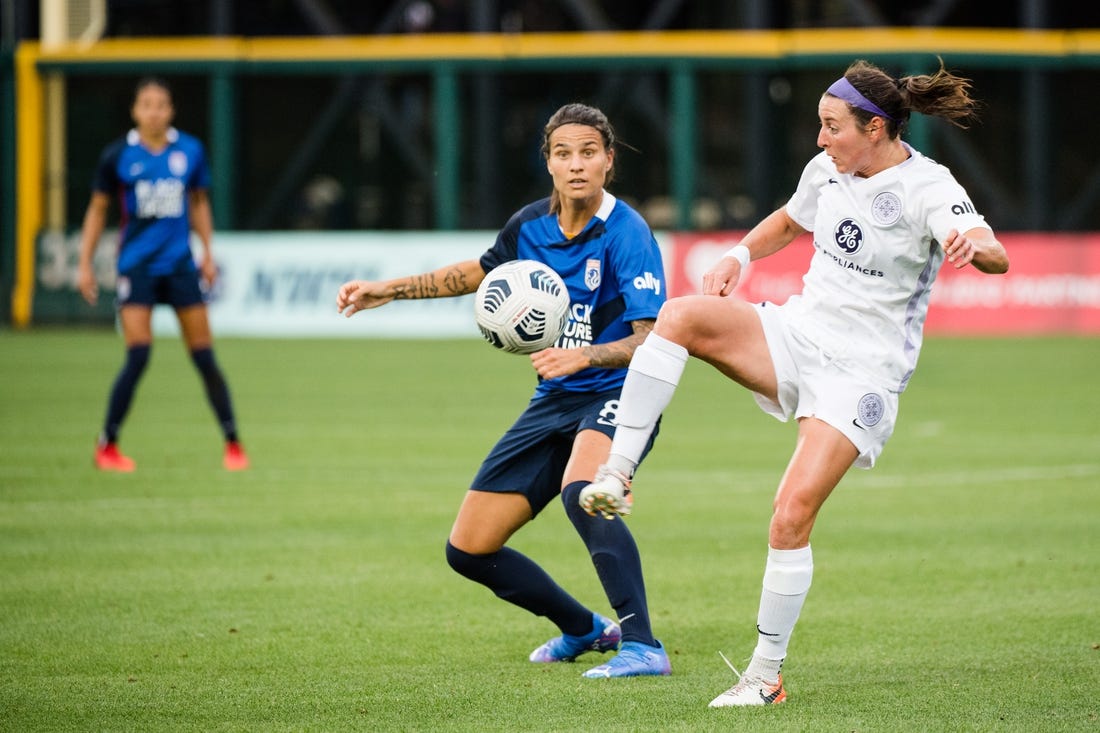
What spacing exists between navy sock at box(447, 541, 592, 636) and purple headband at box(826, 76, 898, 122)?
2.16 m

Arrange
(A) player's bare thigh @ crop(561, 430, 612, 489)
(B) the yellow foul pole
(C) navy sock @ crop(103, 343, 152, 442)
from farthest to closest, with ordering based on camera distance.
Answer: (B) the yellow foul pole
(C) navy sock @ crop(103, 343, 152, 442)
(A) player's bare thigh @ crop(561, 430, 612, 489)

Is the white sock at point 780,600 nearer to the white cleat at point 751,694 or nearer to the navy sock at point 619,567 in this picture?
the white cleat at point 751,694

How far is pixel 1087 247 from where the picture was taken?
24.3 metres

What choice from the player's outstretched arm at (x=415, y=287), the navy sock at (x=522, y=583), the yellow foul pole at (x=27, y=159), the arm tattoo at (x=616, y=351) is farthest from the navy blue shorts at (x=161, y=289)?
the yellow foul pole at (x=27, y=159)

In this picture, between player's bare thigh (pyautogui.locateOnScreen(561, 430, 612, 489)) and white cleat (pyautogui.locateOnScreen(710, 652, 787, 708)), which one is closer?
white cleat (pyautogui.locateOnScreen(710, 652, 787, 708))

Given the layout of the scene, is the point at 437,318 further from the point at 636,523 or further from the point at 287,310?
the point at 636,523

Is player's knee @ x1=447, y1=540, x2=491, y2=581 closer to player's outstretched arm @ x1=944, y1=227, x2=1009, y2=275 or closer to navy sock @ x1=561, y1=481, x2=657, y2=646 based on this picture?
navy sock @ x1=561, y1=481, x2=657, y2=646

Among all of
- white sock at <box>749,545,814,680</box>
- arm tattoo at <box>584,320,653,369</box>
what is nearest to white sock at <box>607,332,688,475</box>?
arm tattoo at <box>584,320,653,369</box>

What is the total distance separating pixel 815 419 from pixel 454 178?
2370cm

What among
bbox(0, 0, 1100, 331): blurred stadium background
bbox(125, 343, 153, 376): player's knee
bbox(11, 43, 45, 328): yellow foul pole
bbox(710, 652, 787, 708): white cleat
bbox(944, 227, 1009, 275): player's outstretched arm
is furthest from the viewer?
bbox(0, 0, 1100, 331): blurred stadium background

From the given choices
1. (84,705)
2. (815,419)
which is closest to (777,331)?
(815,419)

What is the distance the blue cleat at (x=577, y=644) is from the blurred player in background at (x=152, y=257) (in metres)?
5.63

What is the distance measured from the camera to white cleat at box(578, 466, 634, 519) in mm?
5199

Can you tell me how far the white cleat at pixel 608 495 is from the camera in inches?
205
